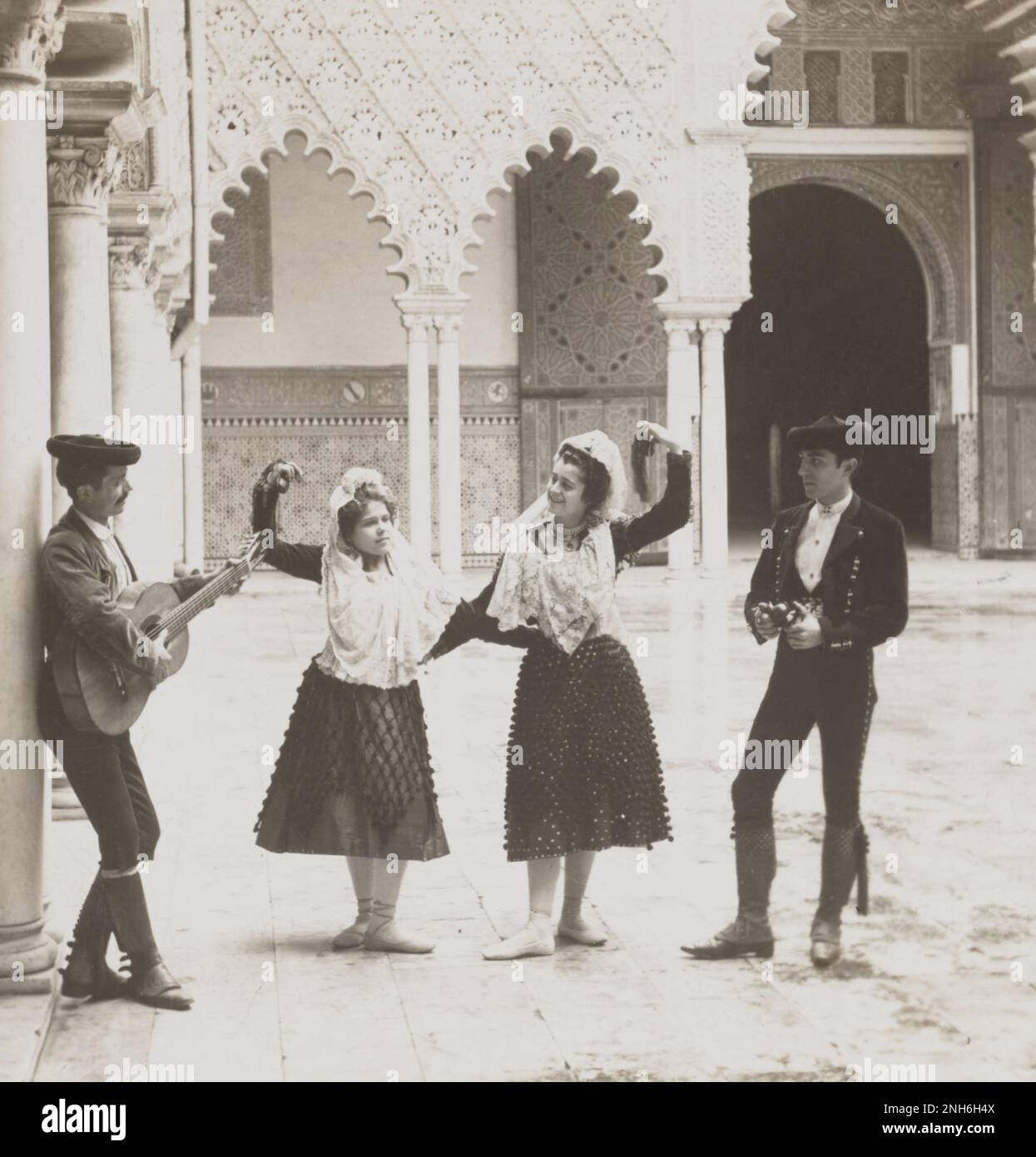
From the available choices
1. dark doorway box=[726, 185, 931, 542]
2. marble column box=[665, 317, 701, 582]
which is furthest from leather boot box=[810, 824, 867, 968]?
dark doorway box=[726, 185, 931, 542]

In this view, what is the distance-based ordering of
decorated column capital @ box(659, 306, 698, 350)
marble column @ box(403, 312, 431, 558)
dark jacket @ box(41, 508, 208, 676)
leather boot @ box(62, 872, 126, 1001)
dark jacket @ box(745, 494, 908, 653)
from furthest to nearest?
decorated column capital @ box(659, 306, 698, 350), marble column @ box(403, 312, 431, 558), dark jacket @ box(745, 494, 908, 653), leather boot @ box(62, 872, 126, 1001), dark jacket @ box(41, 508, 208, 676)

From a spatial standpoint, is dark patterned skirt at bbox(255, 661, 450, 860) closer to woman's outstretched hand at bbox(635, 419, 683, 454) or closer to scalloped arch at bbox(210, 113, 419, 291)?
woman's outstretched hand at bbox(635, 419, 683, 454)

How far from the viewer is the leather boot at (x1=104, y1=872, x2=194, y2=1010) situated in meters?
4.34

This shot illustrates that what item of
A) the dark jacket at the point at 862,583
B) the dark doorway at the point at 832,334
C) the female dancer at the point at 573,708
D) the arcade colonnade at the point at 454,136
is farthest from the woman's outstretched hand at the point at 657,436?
the dark doorway at the point at 832,334

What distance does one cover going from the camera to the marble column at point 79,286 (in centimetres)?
603

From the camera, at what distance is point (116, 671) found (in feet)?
14.4

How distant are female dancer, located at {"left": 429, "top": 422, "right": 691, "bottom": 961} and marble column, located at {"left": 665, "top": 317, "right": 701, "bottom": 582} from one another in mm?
9803

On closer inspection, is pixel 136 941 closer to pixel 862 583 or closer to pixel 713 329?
pixel 862 583

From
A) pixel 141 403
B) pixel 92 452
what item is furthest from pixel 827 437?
pixel 141 403

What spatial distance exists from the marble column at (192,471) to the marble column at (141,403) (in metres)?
3.50

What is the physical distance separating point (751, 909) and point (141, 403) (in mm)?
5685
